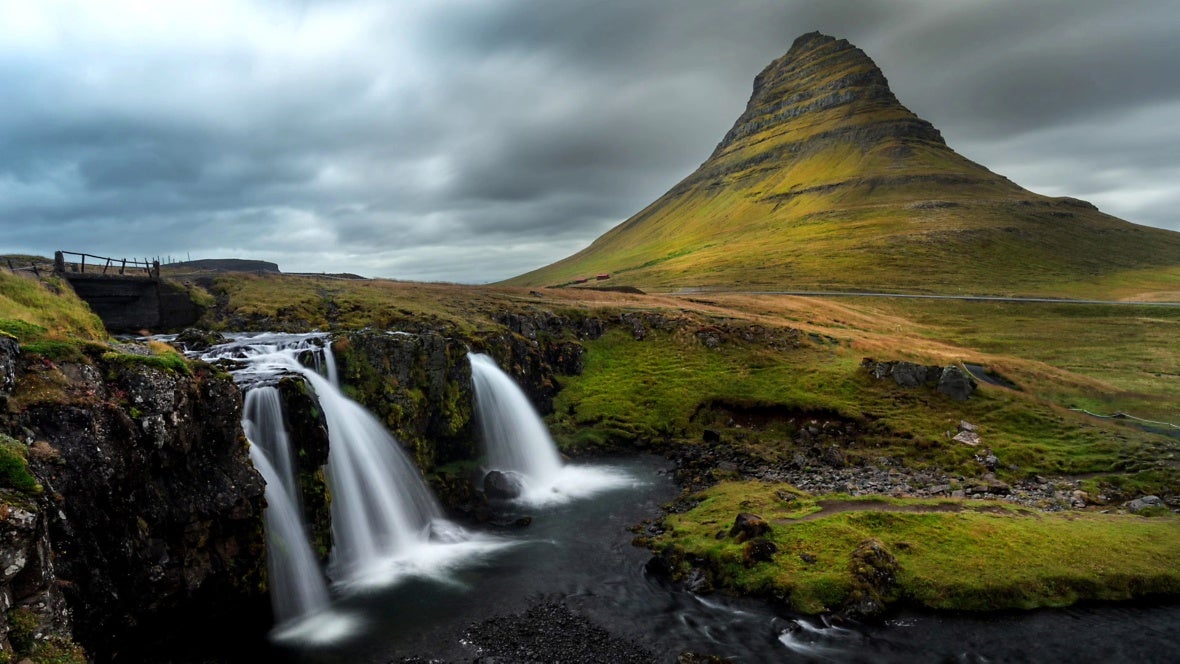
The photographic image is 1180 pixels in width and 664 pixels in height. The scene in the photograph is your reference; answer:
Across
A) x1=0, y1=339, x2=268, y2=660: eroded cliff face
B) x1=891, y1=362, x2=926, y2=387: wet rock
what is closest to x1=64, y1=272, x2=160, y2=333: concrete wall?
x1=0, y1=339, x2=268, y2=660: eroded cliff face

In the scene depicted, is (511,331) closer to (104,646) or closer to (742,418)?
(742,418)

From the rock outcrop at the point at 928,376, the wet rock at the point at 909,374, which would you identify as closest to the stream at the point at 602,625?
the rock outcrop at the point at 928,376

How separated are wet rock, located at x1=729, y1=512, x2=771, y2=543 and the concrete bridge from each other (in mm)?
38565

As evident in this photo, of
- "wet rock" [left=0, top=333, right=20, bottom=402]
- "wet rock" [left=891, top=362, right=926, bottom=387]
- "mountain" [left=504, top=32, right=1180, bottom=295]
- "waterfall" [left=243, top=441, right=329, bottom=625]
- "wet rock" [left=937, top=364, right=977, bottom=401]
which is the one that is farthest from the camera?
"mountain" [left=504, top=32, right=1180, bottom=295]

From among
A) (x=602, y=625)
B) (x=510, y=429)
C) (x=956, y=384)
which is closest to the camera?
(x=602, y=625)

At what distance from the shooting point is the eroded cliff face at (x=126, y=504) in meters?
11.7

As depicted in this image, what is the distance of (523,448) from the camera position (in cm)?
3681

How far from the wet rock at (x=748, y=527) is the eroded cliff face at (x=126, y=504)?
1771 cm

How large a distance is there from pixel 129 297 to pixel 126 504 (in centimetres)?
2856

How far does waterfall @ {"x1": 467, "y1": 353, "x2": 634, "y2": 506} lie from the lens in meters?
32.9

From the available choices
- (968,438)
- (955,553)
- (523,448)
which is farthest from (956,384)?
(523,448)

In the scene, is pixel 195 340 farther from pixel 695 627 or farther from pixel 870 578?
pixel 870 578

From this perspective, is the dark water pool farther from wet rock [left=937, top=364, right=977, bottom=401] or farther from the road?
the road

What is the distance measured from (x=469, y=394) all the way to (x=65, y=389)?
22.1 m
